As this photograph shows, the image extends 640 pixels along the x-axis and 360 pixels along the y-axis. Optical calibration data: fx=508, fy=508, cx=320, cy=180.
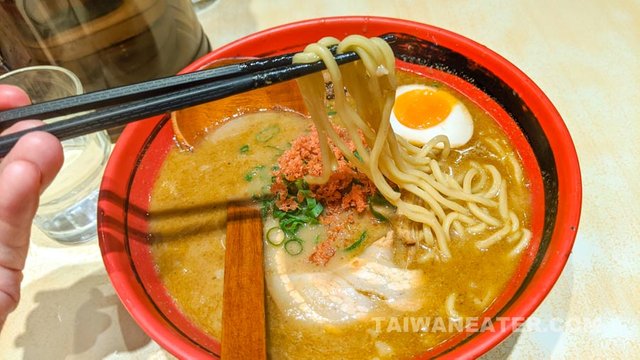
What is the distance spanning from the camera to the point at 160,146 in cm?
184

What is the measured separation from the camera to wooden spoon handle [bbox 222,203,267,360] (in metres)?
1.25

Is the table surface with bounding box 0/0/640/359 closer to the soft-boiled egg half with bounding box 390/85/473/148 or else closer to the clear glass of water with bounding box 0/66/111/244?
the clear glass of water with bounding box 0/66/111/244

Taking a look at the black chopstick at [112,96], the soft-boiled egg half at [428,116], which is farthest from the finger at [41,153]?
the soft-boiled egg half at [428,116]

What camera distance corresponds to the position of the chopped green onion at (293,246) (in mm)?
1604

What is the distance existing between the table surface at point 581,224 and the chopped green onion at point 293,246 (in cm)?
50

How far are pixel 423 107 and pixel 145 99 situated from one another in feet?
3.39

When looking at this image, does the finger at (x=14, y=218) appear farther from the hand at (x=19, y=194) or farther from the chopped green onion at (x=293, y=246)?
the chopped green onion at (x=293, y=246)

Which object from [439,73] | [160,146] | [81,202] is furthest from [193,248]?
[439,73]

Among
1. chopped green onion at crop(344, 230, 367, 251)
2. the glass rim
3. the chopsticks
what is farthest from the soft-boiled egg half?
the glass rim

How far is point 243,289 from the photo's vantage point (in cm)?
139

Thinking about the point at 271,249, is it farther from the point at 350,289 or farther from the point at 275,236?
the point at 350,289

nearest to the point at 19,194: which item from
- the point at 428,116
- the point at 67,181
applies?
the point at 67,181

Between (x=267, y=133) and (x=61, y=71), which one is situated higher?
(x=61, y=71)

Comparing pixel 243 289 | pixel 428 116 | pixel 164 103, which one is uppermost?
pixel 428 116
